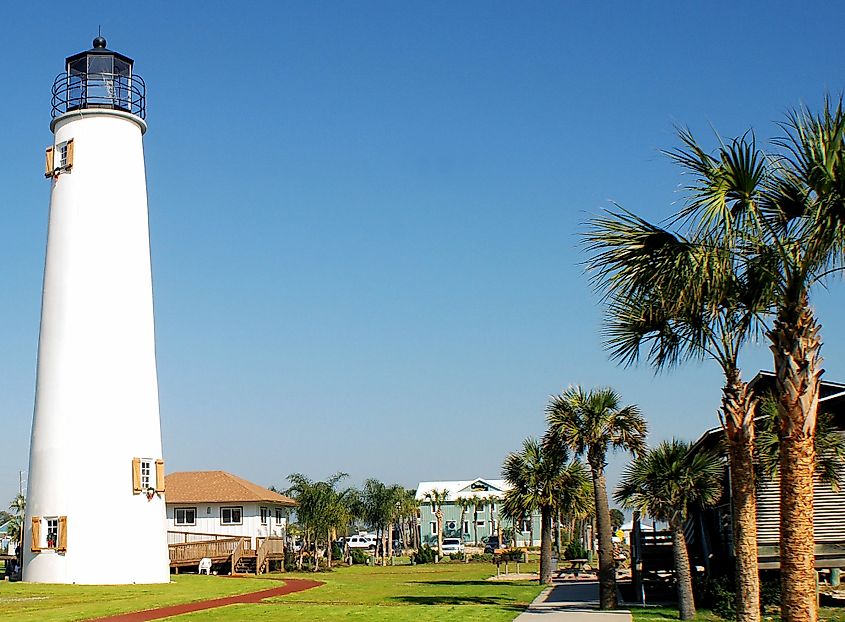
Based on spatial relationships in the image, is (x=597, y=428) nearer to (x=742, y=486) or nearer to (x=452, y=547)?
(x=742, y=486)

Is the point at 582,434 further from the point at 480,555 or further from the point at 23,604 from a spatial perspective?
the point at 480,555

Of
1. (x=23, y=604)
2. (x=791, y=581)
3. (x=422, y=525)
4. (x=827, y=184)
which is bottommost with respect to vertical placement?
(x=422, y=525)

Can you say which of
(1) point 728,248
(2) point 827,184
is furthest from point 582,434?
(2) point 827,184

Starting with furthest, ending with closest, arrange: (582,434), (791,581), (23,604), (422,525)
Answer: (422,525) → (582,434) → (23,604) → (791,581)

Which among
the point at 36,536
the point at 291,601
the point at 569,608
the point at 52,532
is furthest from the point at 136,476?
the point at 569,608

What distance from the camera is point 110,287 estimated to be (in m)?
33.6

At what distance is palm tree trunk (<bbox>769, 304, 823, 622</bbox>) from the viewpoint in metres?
11.7

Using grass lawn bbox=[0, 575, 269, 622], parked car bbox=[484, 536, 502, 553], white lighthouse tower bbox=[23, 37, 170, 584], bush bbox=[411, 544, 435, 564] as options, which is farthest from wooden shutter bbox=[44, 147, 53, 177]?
parked car bbox=[484, 536, 502, 553]

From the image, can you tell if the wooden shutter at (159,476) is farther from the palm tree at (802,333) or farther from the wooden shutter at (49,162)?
the palm tree at (802,333)

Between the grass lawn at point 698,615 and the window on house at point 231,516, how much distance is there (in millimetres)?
34730

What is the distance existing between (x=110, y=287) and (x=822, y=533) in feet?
77.6

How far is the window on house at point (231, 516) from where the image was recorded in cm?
5578

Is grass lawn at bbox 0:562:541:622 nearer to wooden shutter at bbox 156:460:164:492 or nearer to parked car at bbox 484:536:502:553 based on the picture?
wooden shutter at bbox 156:460:164:492

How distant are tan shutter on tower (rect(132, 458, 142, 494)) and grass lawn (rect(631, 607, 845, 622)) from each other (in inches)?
682
